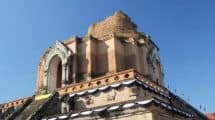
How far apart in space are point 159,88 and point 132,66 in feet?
12.5

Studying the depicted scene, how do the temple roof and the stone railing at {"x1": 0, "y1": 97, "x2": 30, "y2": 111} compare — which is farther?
the temple roof

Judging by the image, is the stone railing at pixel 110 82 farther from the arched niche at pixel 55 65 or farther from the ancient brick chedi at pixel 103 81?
the arched niche at pixel 55 65

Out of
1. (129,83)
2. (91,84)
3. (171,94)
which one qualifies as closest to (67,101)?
(91,84)

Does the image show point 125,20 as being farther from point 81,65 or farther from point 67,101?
point 67,101

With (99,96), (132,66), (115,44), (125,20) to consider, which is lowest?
(99,96)

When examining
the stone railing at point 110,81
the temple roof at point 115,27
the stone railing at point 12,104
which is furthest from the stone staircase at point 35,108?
the temple roof at point 115,27

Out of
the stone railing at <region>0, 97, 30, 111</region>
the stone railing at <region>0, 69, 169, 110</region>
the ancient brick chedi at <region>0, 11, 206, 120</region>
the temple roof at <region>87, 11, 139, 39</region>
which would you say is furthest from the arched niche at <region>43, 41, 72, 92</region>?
the stone railing at <region>0, 69, 169, 110</region>

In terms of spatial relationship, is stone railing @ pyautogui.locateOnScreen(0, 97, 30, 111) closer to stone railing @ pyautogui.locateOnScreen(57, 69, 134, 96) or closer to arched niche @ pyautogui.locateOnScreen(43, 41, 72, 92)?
arched niche @ pyautogui.locateOnScreen(43, 41, 72, 92)

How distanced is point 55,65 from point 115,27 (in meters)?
5.76

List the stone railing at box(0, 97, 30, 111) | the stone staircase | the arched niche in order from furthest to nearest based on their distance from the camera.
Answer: the arched niche, the stone railing at box(0, 97, 30, 111), the stone staircase

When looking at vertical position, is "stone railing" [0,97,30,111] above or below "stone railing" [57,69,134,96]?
below

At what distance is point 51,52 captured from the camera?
2625 cm

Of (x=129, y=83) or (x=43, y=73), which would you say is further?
(x=43, y=73)

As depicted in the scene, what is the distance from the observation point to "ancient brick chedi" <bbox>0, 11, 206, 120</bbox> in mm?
16438
